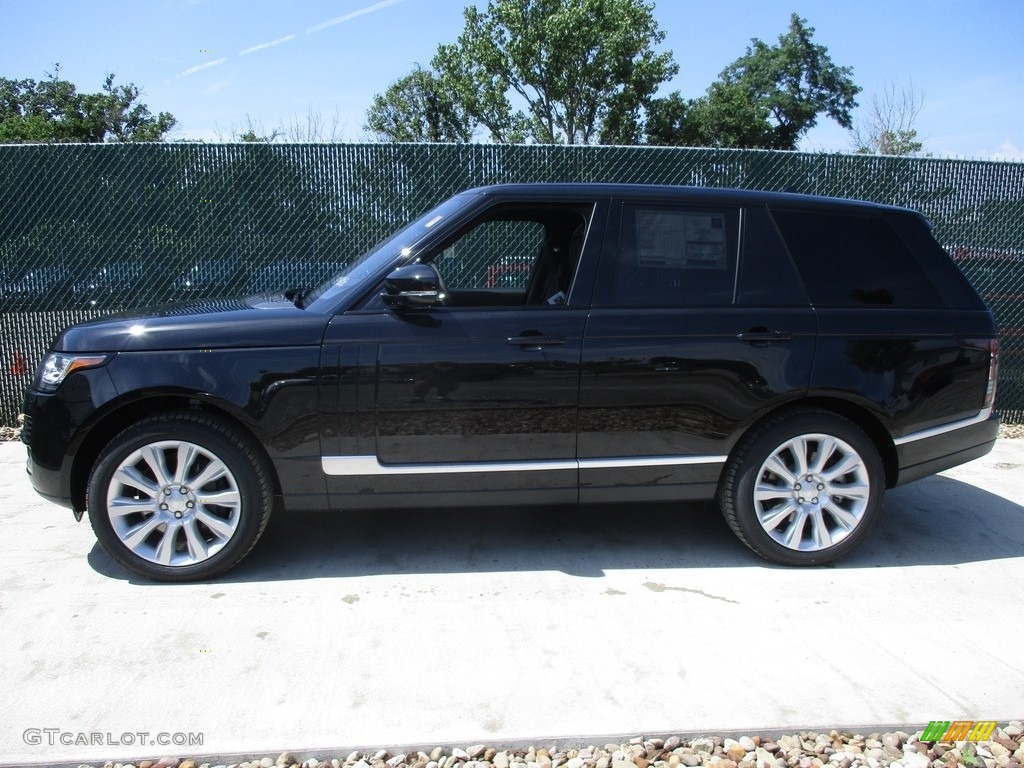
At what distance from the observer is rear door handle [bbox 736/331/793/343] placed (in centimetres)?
379

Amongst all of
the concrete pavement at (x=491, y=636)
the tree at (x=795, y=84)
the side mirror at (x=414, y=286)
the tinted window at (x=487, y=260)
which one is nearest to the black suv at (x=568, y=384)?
the side mirror at (x=414, y=286)

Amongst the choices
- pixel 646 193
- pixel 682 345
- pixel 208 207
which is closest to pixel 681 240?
pixel 646 193

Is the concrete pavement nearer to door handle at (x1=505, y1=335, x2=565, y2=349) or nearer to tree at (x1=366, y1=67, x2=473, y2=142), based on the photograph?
door handle at (x1=505, y1=335, x2=565, y2=349)

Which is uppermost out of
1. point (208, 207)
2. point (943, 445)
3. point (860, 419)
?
point (208, 207)

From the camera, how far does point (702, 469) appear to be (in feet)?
12.8

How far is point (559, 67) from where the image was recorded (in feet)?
78.6

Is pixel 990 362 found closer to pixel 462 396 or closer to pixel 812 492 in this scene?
pixel 812 492

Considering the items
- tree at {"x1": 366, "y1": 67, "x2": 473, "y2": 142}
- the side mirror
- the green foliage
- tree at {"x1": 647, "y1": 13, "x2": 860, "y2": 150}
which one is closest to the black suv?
the side mirror

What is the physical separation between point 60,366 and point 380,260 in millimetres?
1560

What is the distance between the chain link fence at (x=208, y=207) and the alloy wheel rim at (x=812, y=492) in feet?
11.7

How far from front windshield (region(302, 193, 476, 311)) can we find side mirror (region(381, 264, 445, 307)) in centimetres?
14

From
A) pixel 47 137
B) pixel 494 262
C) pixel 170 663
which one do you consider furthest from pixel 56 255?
pixel 47 137

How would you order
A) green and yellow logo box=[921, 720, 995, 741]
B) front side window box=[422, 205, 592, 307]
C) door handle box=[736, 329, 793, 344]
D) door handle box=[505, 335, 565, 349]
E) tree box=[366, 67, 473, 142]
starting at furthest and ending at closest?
tree box=[366, 67, 473, 142] → front side window box=[422, 205, 592, 307] → door handle box=[736, 329, 793, 344] → door handle box=[505, 335, 565, 349] → green and yellow logo box=[921, 720, 995, 741]

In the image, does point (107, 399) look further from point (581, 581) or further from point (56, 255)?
point (56, 255)
